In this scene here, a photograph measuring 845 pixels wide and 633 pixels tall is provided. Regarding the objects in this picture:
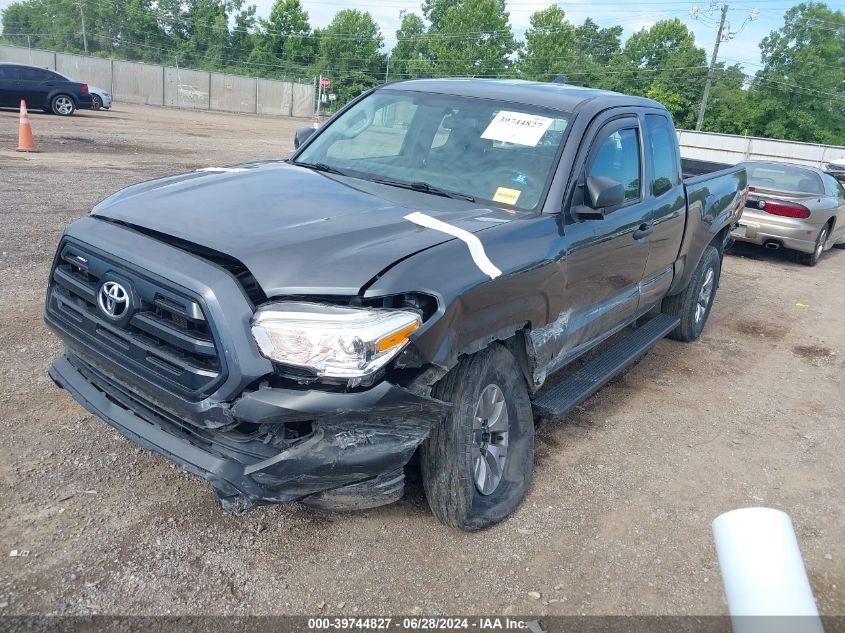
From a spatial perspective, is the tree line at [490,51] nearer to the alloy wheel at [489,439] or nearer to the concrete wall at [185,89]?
the concrete wall at [185,89]

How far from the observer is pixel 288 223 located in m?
3.06

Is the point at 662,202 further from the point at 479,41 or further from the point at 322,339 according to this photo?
the point at 479,41

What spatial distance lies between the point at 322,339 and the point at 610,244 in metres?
2.19

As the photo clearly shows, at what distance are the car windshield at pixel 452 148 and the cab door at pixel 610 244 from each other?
0.92 ft

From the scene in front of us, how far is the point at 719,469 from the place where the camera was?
429 cm

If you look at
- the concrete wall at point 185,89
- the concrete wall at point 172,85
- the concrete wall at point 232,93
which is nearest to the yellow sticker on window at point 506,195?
the concrete wall at point 172,85

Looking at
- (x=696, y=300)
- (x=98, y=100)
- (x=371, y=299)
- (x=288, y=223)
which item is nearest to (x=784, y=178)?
(x=696, y=300)

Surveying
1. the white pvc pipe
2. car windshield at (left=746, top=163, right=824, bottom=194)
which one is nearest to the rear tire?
the white pvc pipe

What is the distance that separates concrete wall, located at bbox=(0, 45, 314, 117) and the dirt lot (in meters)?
41.5

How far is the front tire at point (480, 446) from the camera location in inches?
120

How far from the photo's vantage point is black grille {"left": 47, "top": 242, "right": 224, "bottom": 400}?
2637mm

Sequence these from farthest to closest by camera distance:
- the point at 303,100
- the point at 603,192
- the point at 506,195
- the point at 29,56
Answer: the point at 303,100
the point at 29,56
the point at 506,195
the point at 603,192

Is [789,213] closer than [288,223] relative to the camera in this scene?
No

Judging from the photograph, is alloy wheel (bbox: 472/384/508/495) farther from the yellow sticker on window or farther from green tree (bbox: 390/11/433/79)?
green tree (bbox: 390/11/433/79)
